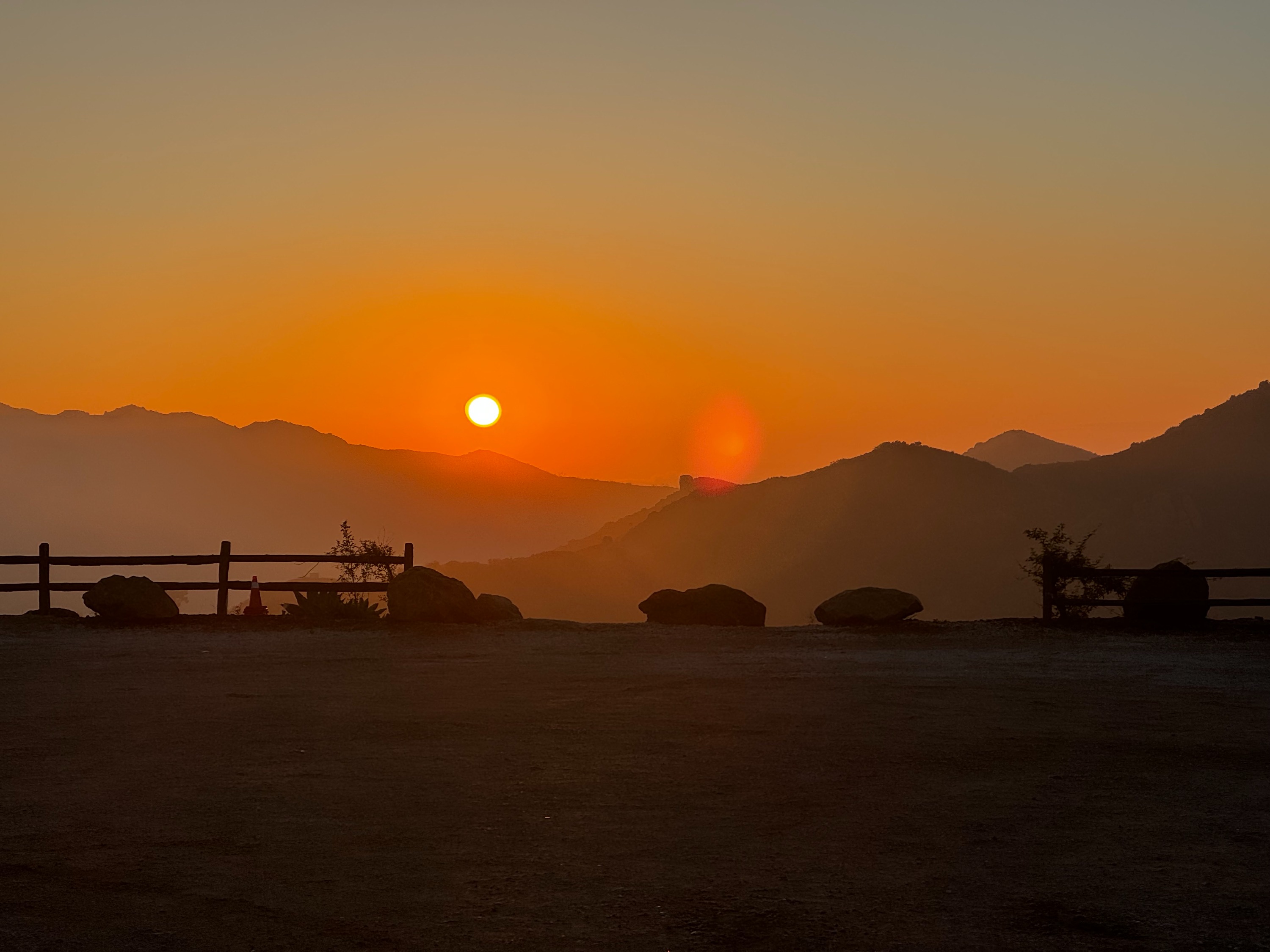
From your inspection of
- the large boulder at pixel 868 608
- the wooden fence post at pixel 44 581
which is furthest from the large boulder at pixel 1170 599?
the wooden fence post at pixel 44 581

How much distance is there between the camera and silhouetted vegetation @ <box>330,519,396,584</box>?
29203mm

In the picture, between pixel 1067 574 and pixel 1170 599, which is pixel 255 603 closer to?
pixel 1067 574

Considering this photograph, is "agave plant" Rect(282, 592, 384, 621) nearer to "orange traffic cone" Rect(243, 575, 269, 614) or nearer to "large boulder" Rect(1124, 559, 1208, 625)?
"orange traffic cone" Rect(243, 575, 269, 614)

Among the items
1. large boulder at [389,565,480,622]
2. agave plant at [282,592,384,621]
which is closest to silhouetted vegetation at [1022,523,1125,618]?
large boulder at [389,565,480,622]

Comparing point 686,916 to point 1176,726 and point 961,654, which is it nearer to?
point 1176,726

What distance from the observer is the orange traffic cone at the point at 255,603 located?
1085 inches

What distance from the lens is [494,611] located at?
26.5 metres

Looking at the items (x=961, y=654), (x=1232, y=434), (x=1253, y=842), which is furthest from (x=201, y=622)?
(x=1232, y=434)

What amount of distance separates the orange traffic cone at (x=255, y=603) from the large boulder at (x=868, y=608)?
41.0 ft

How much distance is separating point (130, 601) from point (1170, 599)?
22147 mm

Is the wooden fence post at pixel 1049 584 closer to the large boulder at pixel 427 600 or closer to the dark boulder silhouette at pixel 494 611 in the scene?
the dark boulder silhouette at pixel 494 611

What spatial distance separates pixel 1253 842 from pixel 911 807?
6.86 feet

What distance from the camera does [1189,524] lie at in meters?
167

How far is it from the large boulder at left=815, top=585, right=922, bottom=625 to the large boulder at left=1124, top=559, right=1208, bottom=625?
4.69 metres
